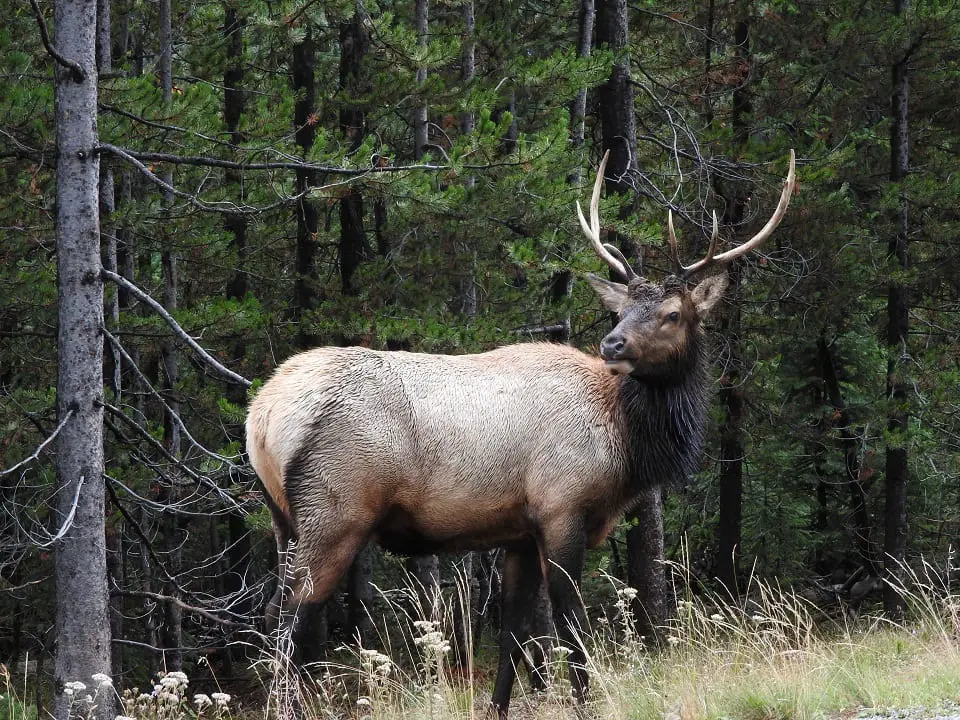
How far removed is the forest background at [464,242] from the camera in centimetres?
873

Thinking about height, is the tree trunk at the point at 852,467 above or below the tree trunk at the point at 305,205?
below

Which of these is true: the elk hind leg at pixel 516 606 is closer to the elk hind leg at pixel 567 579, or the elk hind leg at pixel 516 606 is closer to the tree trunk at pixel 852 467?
the elk hind leg at pixel 567 579

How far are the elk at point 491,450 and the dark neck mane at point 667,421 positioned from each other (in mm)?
11

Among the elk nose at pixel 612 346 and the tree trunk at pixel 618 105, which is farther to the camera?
the tree trunk at pixel 618 105

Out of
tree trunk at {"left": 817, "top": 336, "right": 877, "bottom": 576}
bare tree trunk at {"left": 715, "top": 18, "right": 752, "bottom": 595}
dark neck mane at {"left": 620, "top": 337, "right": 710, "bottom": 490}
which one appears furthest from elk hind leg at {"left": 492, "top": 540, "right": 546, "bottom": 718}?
tree trunk at {"left": 817, "top": 336, "right": 877, "bottom": 576}

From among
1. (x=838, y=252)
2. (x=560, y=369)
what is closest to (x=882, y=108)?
(x=838, y=252)

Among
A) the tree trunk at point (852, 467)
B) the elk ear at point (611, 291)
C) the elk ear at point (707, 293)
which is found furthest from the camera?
the tree trunk at point (852, 467)

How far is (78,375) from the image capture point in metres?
7.00

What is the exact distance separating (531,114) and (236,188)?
815 centimetres

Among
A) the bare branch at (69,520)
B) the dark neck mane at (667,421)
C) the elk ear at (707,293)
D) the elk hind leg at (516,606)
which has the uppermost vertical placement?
the elk ear at (707,293)

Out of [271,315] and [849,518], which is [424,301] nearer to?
[271,315]

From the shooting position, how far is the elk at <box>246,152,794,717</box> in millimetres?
6727

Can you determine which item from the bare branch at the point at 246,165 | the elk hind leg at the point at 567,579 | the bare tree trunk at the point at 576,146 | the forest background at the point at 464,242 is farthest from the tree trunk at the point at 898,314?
the elk hind leg at the point at 567,579

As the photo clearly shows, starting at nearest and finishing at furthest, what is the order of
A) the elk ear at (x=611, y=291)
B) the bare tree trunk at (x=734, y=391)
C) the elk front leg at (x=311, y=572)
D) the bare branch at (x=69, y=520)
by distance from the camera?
the bare branch at (x=69, y=520)
the elk front leg at (x=311, y=572)
the elk ear at (x=611, y=291)
the bare tree trunk at (x=734, y=391)
